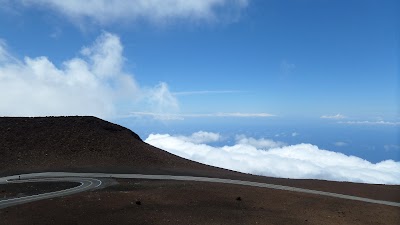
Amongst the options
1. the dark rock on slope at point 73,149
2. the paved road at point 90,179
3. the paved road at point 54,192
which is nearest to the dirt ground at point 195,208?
the paved road at point 54,192

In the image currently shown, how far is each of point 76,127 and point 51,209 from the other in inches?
1356

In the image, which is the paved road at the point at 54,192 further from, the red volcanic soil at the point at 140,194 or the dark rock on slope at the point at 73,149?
the dark rock on slope at the point at 73,149

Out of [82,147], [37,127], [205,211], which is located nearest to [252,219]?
[205,211]

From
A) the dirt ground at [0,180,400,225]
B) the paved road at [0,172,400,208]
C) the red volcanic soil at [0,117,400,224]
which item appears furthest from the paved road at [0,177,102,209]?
the red volcanic soil at [0,117,400,224]

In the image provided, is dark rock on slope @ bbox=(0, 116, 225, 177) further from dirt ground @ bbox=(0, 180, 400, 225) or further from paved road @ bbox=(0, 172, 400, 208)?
dirt ground @ bbox=(0, 180, 400, 225)

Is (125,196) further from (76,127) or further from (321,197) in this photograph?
(76,127)

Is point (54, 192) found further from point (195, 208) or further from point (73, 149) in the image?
point (73, 149)

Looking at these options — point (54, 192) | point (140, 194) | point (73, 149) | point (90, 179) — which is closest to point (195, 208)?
point (140, 194)

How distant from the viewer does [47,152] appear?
45438 millimetres

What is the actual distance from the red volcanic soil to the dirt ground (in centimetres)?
6

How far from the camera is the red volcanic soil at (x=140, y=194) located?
838 inches

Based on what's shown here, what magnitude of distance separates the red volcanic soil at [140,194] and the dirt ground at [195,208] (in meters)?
0.06

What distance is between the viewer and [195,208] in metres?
23.8

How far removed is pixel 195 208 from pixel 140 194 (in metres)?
5.31
